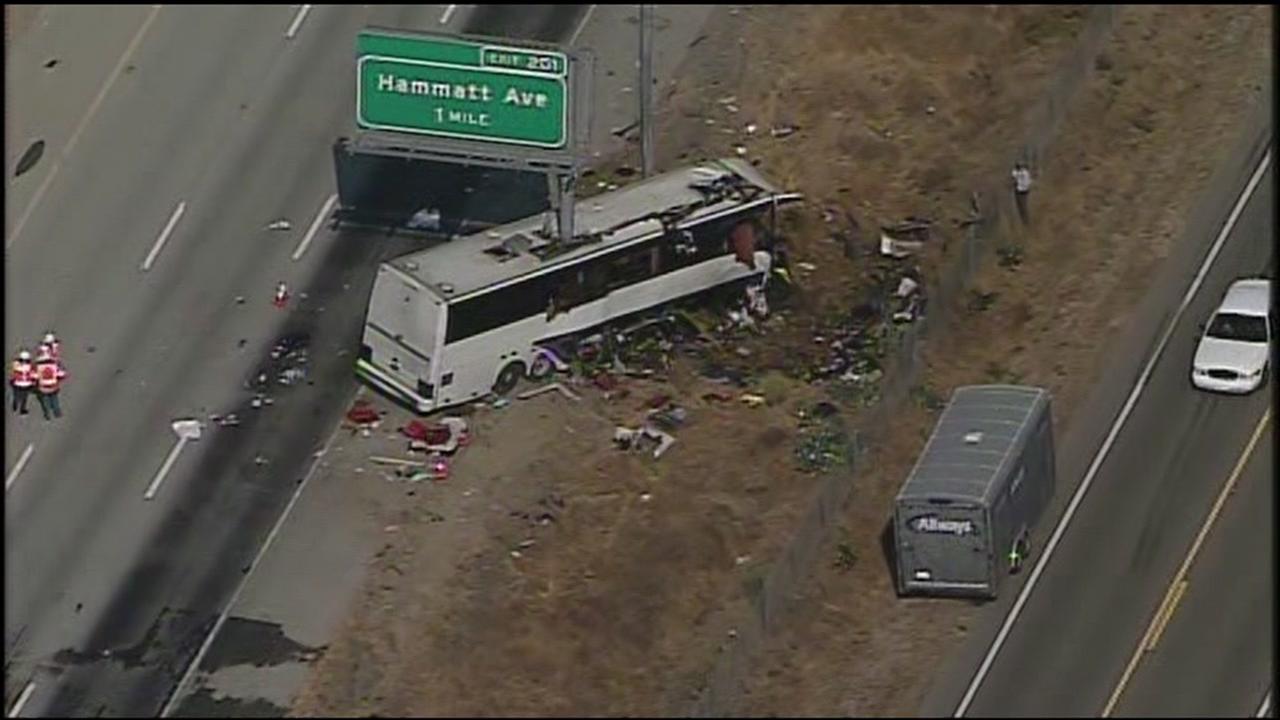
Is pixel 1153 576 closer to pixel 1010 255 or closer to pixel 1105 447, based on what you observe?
pixel 1105 447

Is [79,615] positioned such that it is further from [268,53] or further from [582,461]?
[268,53]

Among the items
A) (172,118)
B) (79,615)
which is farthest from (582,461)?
(172,118)

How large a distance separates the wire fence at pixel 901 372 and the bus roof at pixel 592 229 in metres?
3.84

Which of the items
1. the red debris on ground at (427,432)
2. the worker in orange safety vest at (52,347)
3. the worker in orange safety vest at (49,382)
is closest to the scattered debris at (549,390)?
the red debris on ground at (427,432)

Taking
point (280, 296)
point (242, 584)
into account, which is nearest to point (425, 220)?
point (280, 296)

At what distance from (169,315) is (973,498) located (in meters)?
17.9

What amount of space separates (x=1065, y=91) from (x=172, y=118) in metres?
18.3

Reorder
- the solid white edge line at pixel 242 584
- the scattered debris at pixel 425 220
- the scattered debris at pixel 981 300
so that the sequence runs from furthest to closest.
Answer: the scattered debris at pixel 425 220 < the scattered debris at pixel 981 300 < the solid white edge line at pixel 242 584

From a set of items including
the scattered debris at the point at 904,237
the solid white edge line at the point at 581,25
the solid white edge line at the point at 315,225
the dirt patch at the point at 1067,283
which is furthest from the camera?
the solid white edge line at the point at 581,25

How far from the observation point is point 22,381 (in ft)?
197

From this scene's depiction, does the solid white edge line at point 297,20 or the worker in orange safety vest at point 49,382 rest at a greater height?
the solid white edge line at point 297,20

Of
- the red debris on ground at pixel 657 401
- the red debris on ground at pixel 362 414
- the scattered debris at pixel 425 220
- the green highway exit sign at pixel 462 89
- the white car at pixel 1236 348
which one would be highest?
the green highway exit sign at pixel 462 89

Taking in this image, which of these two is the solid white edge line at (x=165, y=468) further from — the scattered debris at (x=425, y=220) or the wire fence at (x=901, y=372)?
the wire fence at (x=901, y=372)

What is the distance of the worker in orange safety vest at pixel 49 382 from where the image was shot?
196 ft
